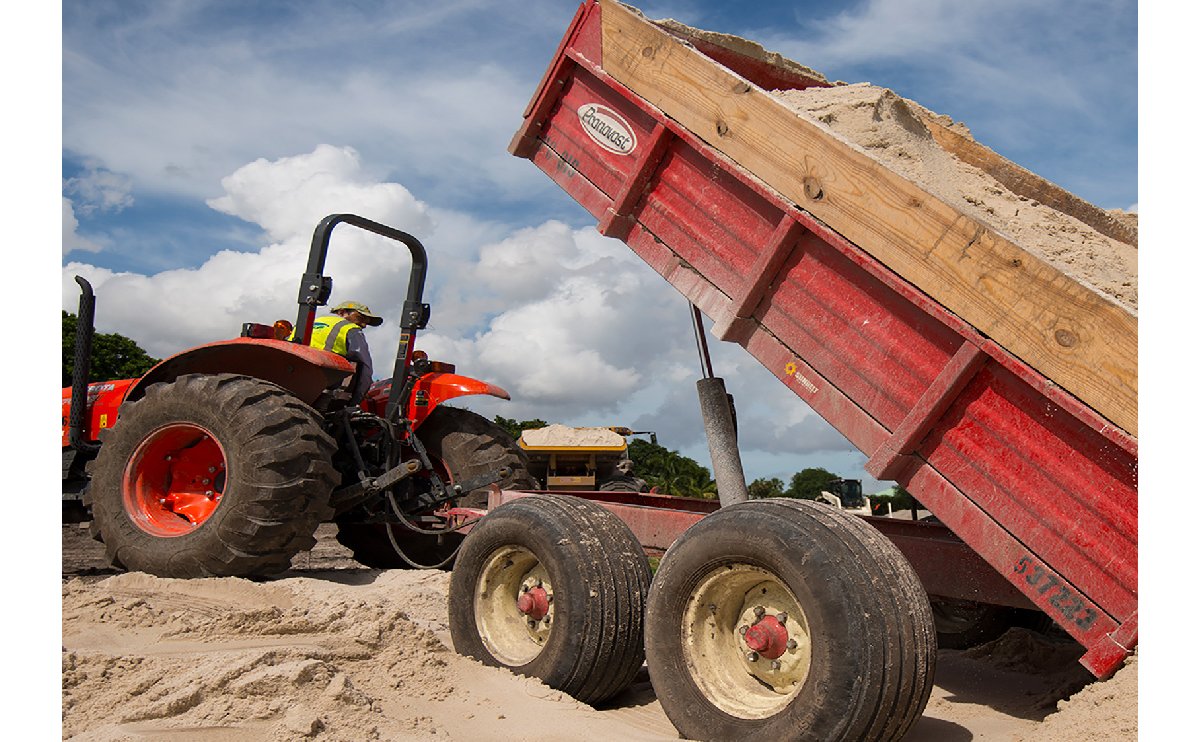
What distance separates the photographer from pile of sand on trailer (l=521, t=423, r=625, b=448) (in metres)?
15.4

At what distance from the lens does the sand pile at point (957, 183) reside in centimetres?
372

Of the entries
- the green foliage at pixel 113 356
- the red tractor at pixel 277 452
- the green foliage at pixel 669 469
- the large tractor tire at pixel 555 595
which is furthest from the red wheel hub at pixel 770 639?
the green foliage at pixel 113 356

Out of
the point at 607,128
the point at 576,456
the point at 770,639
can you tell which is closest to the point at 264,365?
the point at 607,128

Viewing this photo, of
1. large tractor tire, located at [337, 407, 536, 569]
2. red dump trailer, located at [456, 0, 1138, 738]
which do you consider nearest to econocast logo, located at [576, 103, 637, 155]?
red dump trailer, located at [456, 0, 1138, 738]

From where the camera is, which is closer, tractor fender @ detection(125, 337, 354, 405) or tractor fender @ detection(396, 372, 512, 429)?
tractor fender @ detection(125, 337, 354, 405)

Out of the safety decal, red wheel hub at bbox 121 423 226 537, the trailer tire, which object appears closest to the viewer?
the safety decal

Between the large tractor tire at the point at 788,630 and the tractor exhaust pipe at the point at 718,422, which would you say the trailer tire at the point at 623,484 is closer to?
the tractor exhaust pipe at the point at 718,422

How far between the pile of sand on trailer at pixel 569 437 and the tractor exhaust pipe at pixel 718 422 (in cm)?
1060

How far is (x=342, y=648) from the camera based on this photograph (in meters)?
4.04

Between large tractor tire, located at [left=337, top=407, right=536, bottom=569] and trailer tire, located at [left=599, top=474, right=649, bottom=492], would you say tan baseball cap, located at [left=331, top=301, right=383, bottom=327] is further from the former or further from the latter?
trailer tire, located at [left=599, top=474, right=649, bottom=492]

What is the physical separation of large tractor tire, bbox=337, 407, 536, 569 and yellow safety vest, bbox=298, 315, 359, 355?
986mm

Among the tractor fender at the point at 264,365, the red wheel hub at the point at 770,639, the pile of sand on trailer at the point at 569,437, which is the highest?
the tractor fender at the point at 264,365

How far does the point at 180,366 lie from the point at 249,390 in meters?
1.31

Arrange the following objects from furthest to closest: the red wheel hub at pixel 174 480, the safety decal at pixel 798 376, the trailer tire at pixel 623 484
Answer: the trailer tire at pixel 623 484 < the red wheel hub at pixel 174 480 < the safety decal at pixel 798 376
